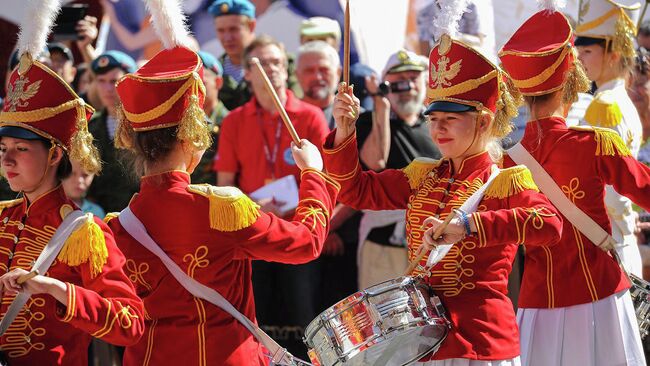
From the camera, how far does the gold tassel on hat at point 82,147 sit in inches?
182

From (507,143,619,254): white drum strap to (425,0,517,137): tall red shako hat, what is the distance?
0.49m

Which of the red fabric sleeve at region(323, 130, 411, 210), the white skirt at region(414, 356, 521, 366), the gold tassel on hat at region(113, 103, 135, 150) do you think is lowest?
the white skirt at region(414, 356, 521, 366)

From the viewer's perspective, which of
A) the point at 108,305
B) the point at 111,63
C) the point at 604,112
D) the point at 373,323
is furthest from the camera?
the point at 111,63

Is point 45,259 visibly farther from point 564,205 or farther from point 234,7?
point 234,7

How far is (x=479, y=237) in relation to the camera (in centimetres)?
461

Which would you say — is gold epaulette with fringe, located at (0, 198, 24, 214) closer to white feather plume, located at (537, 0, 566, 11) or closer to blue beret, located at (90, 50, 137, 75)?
white feather plume, located at (537, 0, 566, 11)

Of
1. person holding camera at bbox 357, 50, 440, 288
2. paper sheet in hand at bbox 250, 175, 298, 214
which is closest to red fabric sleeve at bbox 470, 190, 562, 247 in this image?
paper sheet in hand at bbox 250, 175, 298, 214

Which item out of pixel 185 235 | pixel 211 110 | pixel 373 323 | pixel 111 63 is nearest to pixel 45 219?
pixel 185 235

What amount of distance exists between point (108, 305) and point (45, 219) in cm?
65

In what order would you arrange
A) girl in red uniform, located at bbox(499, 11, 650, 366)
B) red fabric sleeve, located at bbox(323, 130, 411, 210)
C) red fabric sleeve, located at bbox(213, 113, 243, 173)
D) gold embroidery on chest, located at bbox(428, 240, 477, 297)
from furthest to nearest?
red fabric sleeve, located at bbox(213, 113, 243, 173) < girl in red uniform, located at bbox(499, 11, 650, 366) < red fabric sleeve, located at bbox(323, 130, 411, 210) < gold embroidery on chest, located at bbox(428, 240, 477, 297)

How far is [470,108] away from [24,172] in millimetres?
1897

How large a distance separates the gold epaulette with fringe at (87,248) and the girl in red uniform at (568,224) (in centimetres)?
218

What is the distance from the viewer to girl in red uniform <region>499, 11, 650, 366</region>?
551cm

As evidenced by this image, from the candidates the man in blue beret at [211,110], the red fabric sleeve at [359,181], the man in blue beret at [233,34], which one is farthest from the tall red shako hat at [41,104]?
the man in blue beret at [233,34]
